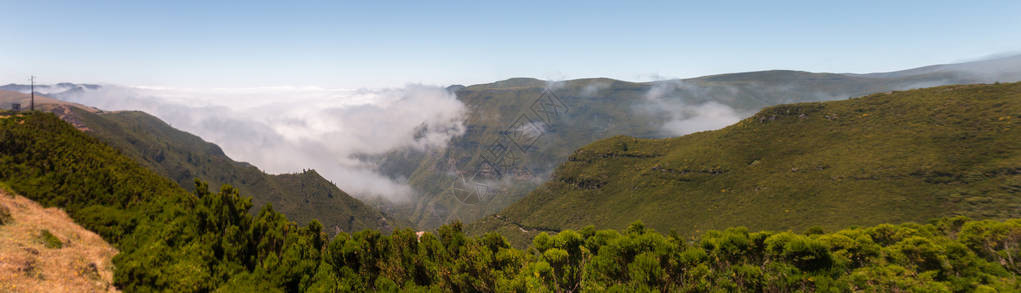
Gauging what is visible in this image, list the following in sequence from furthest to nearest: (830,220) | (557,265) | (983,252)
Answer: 1. (830,220)
2. (983,252)
3. (557,265)

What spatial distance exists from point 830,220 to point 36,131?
190686mm

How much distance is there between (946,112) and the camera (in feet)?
536

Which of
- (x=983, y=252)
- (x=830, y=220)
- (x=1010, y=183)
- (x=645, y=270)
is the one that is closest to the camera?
(x=645, y=270)

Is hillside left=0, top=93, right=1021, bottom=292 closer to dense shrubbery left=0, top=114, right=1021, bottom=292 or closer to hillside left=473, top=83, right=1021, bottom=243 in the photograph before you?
dense shrubbery left=0, top=114, right=1021, bottom=292

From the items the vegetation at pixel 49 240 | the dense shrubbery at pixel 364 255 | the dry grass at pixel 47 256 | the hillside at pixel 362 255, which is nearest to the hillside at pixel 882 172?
the dense shrubbery at pixel 364 255

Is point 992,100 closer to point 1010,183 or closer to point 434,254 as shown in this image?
point 1010,183

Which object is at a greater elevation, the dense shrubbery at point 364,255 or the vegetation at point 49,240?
the vegetation at point 49,240

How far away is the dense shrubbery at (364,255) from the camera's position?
25.3 m

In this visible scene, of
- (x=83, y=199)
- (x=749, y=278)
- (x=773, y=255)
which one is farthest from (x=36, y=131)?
(x=773, y=255)

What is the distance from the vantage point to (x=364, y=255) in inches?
1395

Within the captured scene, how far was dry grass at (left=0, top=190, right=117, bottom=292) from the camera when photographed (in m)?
18.3

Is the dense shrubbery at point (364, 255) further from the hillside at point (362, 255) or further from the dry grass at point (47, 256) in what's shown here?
the dry grass at point (47, 256)

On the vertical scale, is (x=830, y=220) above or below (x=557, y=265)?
below

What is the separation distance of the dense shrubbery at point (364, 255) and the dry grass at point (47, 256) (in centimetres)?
111
